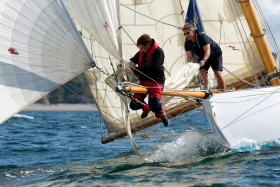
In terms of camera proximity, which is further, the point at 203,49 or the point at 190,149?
the point at 190,149

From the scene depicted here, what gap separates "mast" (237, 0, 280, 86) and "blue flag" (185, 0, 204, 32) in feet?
3.11

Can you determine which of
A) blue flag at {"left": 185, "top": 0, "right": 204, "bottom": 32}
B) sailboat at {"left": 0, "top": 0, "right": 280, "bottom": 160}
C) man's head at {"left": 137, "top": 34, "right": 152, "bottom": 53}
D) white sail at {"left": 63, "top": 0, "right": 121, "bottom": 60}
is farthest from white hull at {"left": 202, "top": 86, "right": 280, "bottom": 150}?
blue flag at {"left": 185, "top": 0, "right": 204, "bottom": 32}

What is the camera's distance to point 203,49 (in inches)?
208

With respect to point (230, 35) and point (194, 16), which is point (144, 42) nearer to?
point (194, 16)

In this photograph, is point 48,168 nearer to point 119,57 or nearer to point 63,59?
point 63,59

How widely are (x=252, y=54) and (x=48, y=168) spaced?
198 inches

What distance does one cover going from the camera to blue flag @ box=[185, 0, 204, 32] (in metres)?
6.59

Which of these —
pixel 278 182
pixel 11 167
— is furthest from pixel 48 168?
pixel 278 182

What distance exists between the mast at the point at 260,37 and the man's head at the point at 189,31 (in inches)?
62.5

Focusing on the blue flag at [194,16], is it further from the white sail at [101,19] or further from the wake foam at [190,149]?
the white sail at [101,19]

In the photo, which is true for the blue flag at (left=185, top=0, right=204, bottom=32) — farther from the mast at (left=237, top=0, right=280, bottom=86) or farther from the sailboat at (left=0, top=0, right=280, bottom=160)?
the mast at (left=237, top=0, right=280, bottom=86)

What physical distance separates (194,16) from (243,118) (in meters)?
2.78

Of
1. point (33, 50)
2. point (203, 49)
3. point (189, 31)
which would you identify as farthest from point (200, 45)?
point (33, 50)

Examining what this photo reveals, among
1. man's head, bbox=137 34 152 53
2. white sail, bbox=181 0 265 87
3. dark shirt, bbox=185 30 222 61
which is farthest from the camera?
white sail, bbox=181 0 265 87
